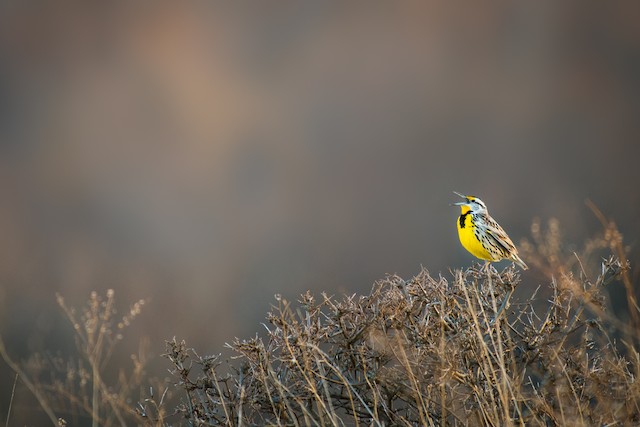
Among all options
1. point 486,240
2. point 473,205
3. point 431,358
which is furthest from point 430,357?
point 473,205

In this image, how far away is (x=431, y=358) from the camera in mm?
3082

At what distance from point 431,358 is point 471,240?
6.42 feet

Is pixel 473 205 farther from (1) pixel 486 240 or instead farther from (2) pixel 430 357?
(2) pixel 430 357

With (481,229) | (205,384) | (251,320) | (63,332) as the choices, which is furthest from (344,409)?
(251,320)

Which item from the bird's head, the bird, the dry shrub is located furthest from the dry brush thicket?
the bird's head

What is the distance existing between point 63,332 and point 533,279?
6.69 metres

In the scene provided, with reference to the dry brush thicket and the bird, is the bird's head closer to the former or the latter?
the bird

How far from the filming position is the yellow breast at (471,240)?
16.1 feet

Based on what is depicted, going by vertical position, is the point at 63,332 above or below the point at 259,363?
above

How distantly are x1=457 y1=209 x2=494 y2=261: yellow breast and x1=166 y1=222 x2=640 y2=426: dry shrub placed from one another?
1.57 metres

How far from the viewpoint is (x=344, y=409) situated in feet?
11.1

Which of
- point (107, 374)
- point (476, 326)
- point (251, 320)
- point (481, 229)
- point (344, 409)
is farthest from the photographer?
point (251, 320)

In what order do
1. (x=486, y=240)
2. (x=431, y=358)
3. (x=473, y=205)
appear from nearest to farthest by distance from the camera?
(x=431, y=358), (x=486, y=240), (x=473, y=205)

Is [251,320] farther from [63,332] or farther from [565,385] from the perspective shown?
[565,385]
